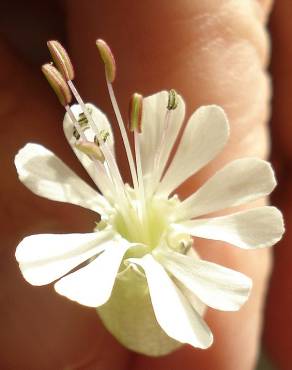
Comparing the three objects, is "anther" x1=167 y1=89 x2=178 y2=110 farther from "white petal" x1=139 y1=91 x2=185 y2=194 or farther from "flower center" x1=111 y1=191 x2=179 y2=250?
"flower center" x1=111 y1=191 x2=179 y2=250

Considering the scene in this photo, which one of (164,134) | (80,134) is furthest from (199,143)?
(80,134)

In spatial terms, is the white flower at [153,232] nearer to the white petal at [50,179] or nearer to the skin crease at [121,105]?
the white petal at [50,179]

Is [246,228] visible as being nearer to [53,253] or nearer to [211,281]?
[211,281]

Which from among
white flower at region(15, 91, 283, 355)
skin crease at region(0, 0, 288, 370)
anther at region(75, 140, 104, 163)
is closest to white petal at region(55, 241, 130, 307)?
white flower at region(15, 91, 283, 355)

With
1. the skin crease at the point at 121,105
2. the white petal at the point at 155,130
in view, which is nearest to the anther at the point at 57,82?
the white petal at the point at 155,130

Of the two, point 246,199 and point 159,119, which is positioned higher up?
point 159,119

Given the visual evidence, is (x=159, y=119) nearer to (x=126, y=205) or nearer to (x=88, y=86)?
(x=126, y=205)

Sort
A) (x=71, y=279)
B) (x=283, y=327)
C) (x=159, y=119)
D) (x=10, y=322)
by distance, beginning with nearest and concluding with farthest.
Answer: (x=71, y=279)
(x=159, y=119)
(x=10, y=322)
(x=283, y=327)

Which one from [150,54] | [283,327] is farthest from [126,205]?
[283,327]
